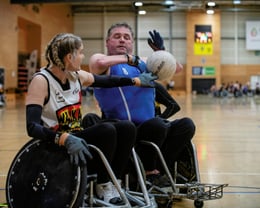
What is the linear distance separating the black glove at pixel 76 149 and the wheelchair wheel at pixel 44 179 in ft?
0.18

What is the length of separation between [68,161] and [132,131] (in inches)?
20.9

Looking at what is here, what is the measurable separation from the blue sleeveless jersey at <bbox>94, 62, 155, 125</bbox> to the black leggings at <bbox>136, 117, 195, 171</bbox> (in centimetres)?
16

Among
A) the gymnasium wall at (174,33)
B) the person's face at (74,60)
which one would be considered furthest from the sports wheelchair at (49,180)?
the gymnasium wall at (174,33)

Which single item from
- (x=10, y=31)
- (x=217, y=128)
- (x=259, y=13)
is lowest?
(x=217, y=128)

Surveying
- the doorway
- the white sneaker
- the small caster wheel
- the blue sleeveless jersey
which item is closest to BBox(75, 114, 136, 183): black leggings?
the white sneaker

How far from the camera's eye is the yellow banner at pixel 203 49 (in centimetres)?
4028

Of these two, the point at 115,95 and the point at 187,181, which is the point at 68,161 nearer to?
the point at 115,95

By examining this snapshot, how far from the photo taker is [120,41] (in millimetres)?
3711

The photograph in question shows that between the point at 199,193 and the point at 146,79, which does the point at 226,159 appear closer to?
the point at 199,193

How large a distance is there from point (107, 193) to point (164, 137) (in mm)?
759

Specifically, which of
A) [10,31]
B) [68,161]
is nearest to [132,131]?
[68,161]

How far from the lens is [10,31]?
28312 mm

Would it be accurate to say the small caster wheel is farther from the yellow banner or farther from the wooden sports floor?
the yellow banner

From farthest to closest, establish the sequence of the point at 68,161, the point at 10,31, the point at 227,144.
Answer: the point at 10,31 < the point at 227,144 < the point at 68,161
